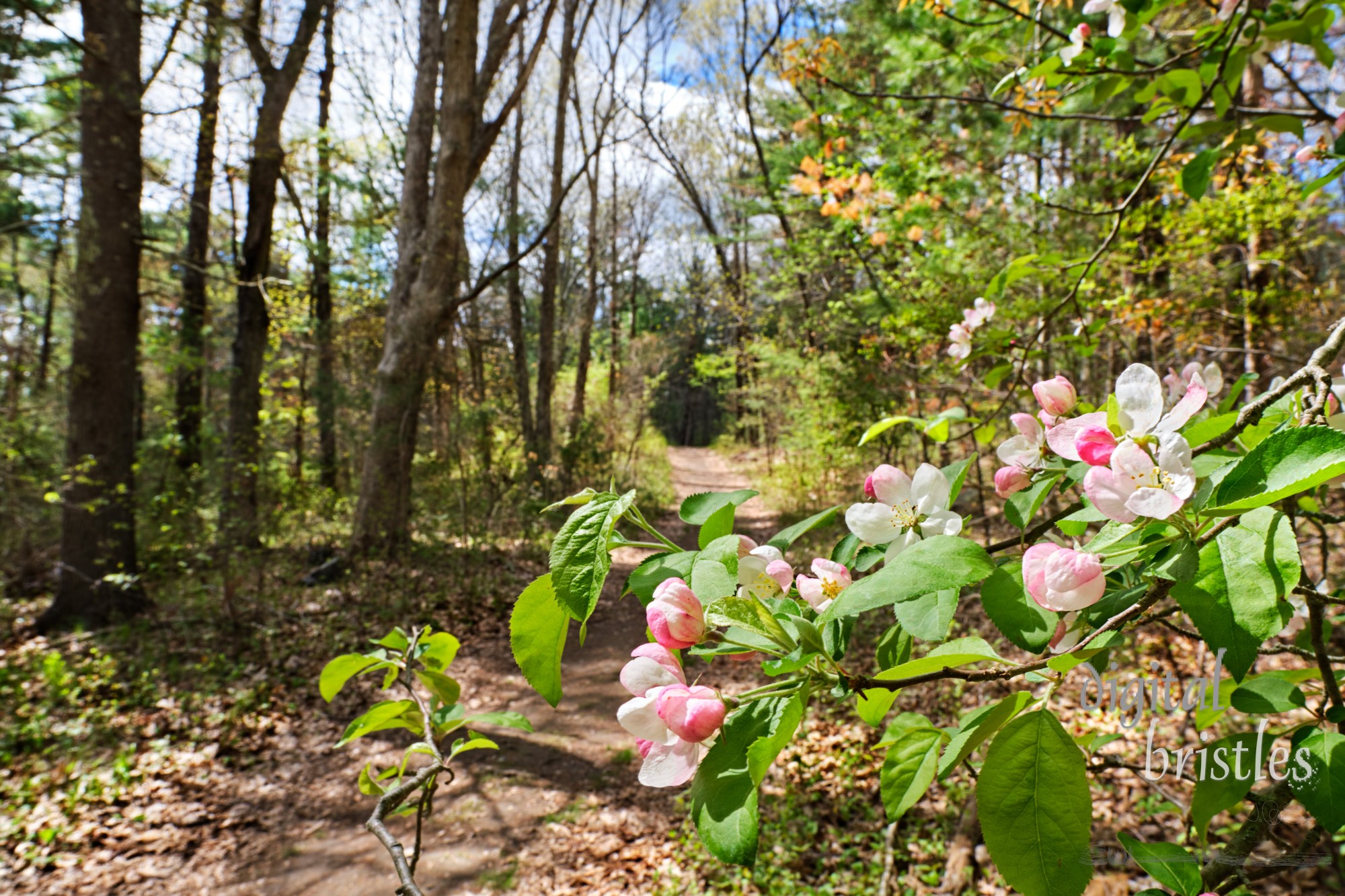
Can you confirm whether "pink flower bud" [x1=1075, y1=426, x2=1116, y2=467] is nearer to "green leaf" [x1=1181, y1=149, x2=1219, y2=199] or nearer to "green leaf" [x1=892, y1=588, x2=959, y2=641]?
"green leaf" [x1=892, y1=588, x2=959, y2=641]

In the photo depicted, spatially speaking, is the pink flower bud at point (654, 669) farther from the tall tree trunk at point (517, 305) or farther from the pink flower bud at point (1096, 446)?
the tall tree trunk at point (517, 305)

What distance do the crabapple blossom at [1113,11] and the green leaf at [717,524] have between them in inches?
46.6

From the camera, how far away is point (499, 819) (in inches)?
120

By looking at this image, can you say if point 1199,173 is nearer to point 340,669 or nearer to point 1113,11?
point 1113,11

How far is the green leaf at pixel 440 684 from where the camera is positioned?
35.8 inches

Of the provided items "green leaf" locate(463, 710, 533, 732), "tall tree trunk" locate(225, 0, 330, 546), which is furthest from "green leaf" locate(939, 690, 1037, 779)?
"tall tree trunk" locate(225, 0, 330, 546)

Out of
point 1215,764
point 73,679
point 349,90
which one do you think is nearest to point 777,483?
point 73,679

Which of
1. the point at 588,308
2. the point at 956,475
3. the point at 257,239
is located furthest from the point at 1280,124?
the point at 588,308

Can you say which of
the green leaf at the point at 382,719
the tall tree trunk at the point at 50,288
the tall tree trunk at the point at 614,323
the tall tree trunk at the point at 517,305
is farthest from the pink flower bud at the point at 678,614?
the tall tree trunk at the point at 614,323

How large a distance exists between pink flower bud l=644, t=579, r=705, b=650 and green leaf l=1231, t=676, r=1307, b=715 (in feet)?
1.68

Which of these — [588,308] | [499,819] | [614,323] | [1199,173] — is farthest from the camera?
[614,323]

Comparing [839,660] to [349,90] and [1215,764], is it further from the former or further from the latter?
[349,90]

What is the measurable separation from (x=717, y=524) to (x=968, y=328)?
116 cm

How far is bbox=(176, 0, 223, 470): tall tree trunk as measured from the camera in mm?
6336
